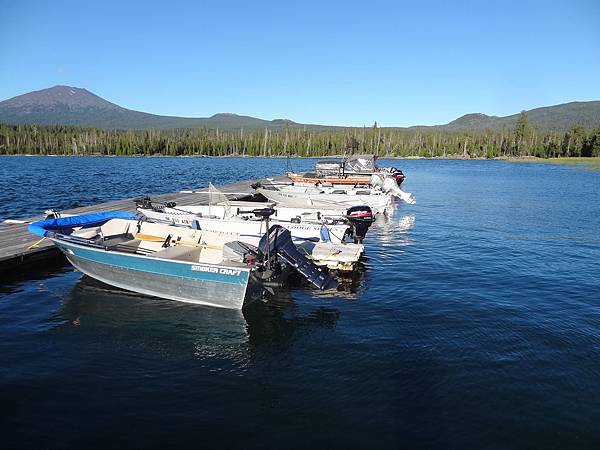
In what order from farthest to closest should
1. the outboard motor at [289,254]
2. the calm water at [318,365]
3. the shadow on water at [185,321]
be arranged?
the outboard motor at [289,254], the shadow on water at [185,321], the calm water at [318,365]

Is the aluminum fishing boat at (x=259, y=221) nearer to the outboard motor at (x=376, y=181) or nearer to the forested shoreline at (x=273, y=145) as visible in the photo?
the outboard motor at (x=376, y=181)

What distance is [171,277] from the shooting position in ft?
42.3

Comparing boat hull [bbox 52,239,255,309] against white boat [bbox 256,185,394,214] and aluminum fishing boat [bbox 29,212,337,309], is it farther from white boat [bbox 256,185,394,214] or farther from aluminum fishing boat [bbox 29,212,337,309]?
white boat [bbox 256,185,394,214]

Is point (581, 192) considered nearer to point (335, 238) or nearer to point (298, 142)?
point (335, 238)

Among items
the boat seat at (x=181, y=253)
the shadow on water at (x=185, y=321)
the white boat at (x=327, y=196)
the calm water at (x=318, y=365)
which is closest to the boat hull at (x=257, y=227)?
the calm water at (x=318, y=365)

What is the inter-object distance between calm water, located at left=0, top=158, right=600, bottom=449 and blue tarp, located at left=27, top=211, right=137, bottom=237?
5.95 ft

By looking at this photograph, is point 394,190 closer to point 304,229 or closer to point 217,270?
point 304,229

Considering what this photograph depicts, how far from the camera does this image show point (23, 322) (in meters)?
11.9

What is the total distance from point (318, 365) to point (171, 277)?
17.6ft

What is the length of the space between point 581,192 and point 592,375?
47.4 meters

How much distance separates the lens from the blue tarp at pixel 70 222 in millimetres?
14852

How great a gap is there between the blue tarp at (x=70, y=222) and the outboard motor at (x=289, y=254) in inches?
297

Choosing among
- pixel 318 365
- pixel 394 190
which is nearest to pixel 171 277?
pixel 318 365

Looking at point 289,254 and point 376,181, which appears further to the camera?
point 376,181
